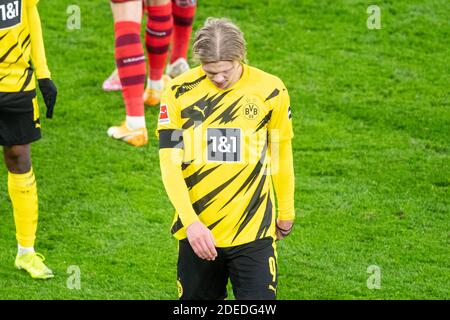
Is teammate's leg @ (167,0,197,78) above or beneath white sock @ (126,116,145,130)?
above

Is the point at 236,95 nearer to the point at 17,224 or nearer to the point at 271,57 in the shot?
the point at 17,224

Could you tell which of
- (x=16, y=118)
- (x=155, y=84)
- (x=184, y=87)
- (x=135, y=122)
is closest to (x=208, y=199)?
(x=184, y=87)

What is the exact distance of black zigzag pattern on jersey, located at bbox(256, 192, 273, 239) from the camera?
5.27 metres

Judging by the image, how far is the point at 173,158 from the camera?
5125 millimetres

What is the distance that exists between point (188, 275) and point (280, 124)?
884mm

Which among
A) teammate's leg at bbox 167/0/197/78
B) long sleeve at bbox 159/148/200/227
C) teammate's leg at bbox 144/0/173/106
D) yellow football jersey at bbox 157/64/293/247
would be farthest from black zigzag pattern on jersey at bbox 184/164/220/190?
teammate's leg at bbox 167/0/197/78

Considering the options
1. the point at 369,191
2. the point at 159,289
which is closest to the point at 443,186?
the point at 369,191

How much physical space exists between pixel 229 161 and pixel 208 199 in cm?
21

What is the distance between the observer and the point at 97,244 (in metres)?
7.25

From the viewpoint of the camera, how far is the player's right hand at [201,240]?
499cm

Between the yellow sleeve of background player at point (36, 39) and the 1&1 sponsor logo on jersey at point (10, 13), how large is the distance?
0.07m

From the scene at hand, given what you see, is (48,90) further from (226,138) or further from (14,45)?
(226,138)

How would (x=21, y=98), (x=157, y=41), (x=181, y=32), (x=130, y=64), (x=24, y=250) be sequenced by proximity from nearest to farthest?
(x=21, y=98) → (x=24, y=250) → (x=130, y=64) → (x=157, y=41) → (x=181, y=32)

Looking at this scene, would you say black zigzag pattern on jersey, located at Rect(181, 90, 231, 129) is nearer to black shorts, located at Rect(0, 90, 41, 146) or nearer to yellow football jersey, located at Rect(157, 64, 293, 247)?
yellow football jersey, located at Rect(157, 64, 293, 247)
